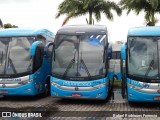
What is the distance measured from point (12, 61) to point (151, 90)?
5880mm

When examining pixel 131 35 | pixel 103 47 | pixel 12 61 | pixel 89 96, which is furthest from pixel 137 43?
pixel 12 61

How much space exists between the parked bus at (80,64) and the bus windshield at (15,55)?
4.26ft

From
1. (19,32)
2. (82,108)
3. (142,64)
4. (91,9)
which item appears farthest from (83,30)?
(91,9)

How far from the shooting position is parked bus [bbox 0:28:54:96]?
50.6 feet

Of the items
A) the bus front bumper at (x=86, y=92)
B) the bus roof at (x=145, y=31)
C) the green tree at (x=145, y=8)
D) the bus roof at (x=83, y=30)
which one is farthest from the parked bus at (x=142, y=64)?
the green tree at (x=145, y=8)

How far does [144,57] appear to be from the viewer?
1432cm

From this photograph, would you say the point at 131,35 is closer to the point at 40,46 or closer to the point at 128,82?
the point at 128,82

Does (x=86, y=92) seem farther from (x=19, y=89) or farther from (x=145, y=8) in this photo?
(x=145, y=8)

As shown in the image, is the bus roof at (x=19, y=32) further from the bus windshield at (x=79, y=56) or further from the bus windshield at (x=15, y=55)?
the bus windshield at (x=79, y=56)

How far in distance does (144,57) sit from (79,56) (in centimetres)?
258

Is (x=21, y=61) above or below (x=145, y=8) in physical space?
below

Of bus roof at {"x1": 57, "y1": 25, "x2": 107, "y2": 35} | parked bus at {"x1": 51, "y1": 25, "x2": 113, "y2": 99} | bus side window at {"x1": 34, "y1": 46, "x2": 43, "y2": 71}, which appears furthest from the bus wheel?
bus roof at {"x1": 57, "y1": 25, "x2": 107, "y2": 35}

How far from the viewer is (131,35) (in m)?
14.7

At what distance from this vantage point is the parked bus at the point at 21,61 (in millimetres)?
15430
